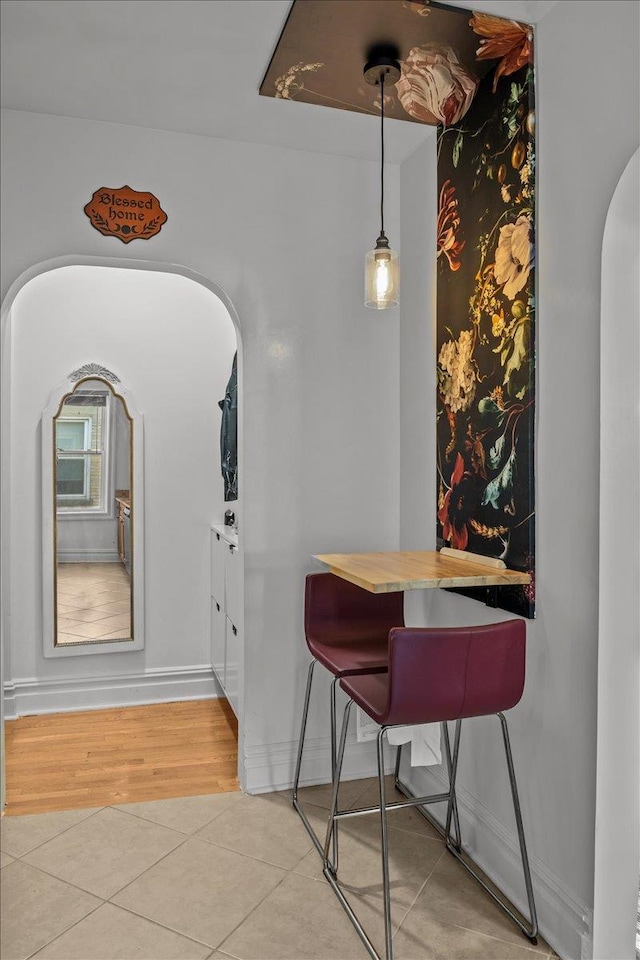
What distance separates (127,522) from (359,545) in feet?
5.09

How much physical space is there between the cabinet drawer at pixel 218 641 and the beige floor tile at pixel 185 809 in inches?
36.2

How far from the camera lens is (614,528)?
5.91ft

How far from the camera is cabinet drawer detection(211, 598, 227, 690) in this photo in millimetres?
3680

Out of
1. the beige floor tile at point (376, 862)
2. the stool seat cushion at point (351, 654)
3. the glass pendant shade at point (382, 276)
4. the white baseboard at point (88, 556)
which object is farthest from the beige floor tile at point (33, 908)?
the glass pendant shade at point (382, 276)

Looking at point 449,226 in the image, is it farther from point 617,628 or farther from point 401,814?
point 401,814

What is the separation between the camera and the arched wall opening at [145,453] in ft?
12.3

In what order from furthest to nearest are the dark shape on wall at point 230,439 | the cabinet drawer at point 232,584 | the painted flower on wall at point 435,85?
the dark shape on wall at point 230,439 < the cabinet drawer at point 232,584 < the painted flower on wall at point 435,85

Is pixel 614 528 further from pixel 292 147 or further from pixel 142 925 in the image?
pixel 292 147

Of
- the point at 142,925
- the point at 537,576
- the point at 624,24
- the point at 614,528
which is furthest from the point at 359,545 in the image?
the point at 624,24

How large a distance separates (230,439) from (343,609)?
1.53 meters

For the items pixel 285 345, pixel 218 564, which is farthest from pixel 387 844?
pixel 218 564

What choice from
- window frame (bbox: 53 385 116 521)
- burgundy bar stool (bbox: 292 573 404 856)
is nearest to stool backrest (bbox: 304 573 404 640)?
burgundy bar stool (bbox: 292 573 404 856)

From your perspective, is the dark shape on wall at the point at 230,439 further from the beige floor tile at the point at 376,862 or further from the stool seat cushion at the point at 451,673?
the stool seat cushion at the point at 451,673

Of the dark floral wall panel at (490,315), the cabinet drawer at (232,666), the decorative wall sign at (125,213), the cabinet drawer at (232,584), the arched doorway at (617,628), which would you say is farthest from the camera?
the cabinet drawer at (232,666)
